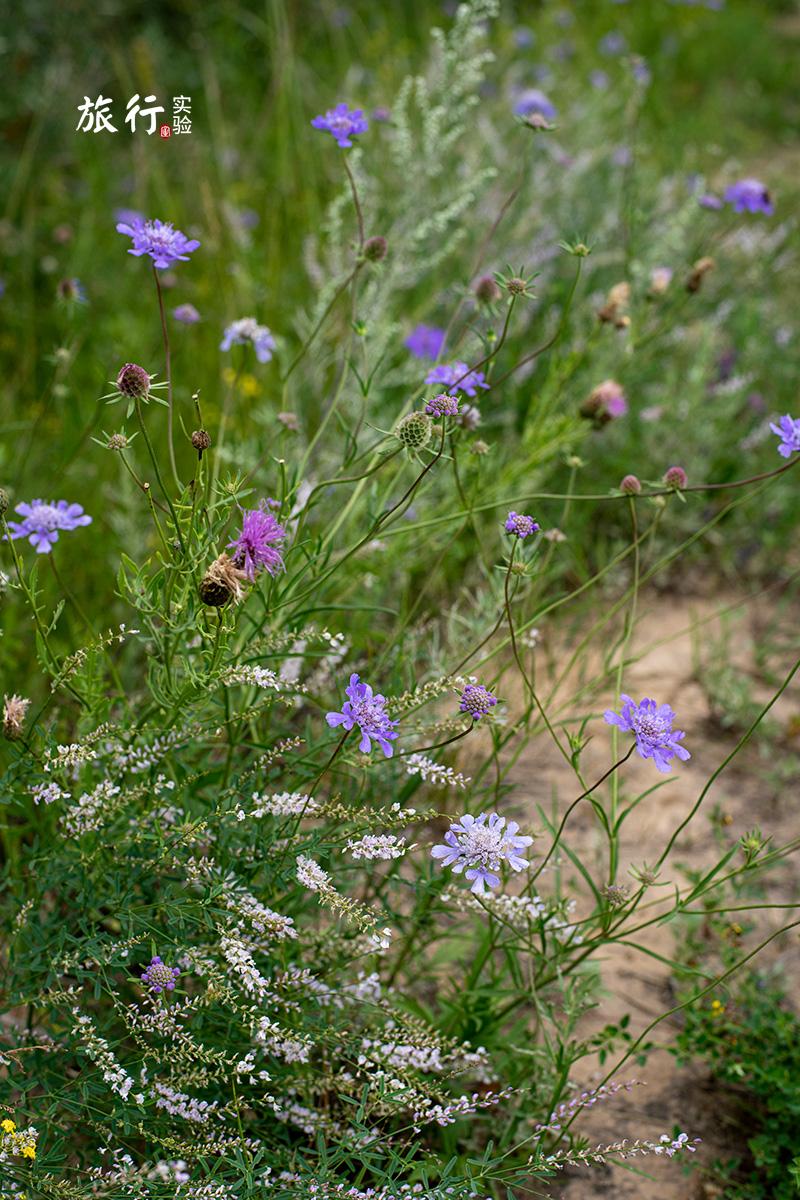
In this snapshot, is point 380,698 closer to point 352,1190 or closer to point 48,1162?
point 352,1190

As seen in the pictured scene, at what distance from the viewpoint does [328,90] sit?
15.2ft

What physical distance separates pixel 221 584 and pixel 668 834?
144 centimetres

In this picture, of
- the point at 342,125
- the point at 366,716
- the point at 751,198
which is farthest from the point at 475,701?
the point at 751,198

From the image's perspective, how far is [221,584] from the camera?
4.54 feet

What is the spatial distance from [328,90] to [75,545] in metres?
2.78

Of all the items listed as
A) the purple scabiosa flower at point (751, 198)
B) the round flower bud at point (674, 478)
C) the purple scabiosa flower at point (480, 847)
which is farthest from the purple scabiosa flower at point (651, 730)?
the purple scabiosa flower at point (751, 198)

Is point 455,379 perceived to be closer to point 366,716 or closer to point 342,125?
point 342,125

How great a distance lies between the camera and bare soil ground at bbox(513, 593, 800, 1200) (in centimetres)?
187

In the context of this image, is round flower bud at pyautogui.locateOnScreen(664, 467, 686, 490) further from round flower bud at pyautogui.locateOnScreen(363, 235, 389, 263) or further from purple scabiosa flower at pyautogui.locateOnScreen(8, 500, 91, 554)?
purple scabiosa flower at pyautogui.locateOnScreen(8, 500, 91, 554)

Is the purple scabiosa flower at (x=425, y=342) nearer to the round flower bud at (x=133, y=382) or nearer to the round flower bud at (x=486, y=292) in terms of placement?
the round flower bud at (x=486, y=292)

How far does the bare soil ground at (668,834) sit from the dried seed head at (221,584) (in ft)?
2.27

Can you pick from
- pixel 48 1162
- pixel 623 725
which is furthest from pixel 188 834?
pixel 623 725

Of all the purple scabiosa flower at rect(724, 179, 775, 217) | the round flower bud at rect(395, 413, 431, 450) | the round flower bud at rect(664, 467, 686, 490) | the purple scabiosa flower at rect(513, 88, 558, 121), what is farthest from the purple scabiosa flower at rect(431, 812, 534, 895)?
the purple scabiosa flower at rect(513, 88, 558, 121)

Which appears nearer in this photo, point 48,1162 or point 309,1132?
point 48,1162
